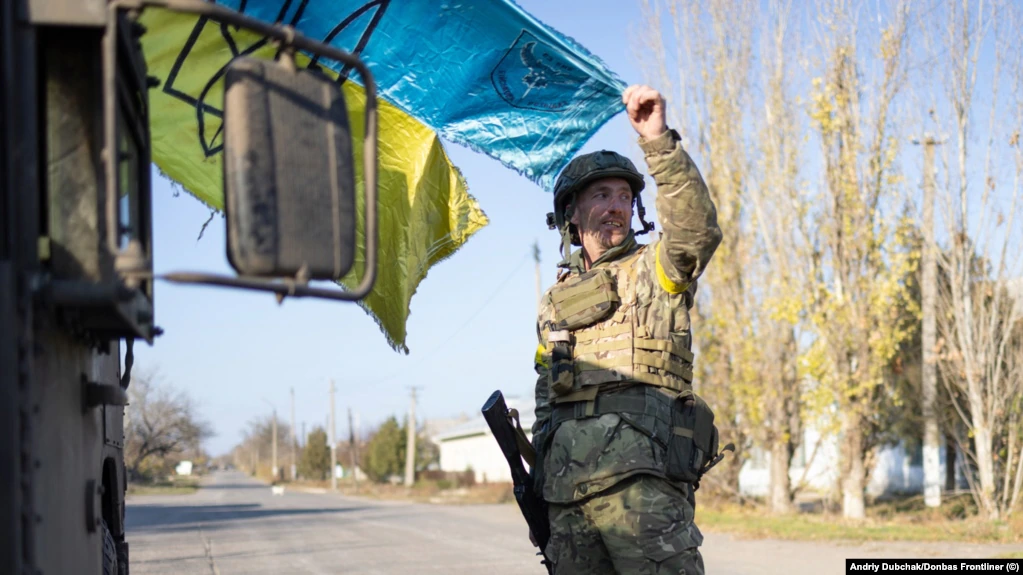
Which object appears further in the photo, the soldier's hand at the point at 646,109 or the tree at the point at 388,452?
the tree at the point at 388,452

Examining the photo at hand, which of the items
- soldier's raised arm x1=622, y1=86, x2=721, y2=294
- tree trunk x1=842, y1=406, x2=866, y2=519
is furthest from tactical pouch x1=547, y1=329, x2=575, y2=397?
tree trunk x1=842, y1=406, x2=866, y2=519

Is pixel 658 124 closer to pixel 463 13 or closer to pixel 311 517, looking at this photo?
pixel 463 13

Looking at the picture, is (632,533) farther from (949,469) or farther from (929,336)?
(949,469)

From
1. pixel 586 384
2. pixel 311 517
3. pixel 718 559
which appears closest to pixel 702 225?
pixel 586 384

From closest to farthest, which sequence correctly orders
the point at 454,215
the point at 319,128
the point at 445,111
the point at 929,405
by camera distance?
the point at 319,128 < the point at 445,111 < the point at 454,215 < the point at 929,405

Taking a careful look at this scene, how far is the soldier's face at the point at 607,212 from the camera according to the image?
3949 mm

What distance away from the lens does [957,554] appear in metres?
11.4

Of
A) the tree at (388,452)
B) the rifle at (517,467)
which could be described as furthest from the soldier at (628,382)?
the tree at (388,452)

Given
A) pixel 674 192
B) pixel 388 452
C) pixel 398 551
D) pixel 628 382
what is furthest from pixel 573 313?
pixel 388 452

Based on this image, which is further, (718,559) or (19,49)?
(718,559)

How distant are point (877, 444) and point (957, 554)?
9.06 meters

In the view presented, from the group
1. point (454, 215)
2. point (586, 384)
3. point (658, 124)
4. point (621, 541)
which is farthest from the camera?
point (454, 215)

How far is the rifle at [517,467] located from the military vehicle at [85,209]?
222 centimetres

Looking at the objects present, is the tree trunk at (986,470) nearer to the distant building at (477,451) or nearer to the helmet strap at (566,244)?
the helmet strap at (566,244)
